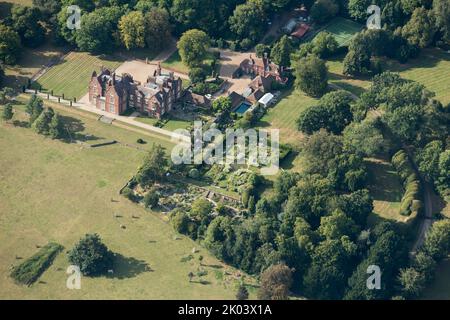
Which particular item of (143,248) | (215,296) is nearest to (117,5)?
(143,248)

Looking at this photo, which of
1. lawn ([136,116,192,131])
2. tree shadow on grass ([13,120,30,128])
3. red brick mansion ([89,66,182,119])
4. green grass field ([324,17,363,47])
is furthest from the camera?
green grass field ([324,17,363,47])

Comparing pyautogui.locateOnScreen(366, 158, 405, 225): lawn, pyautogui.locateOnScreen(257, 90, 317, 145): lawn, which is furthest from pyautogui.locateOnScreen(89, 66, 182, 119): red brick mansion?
pyautogui.locateOnScreen(366, 158, 405, 225): lawn

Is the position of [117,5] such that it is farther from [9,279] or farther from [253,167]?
[9,279]

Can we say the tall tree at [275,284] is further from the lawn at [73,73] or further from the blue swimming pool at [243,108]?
the lawn at [73,73]

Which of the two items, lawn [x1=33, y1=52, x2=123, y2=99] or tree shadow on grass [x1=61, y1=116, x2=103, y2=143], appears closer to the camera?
tree shadow on grass [x1=61, y1=116, x2=103, y2=143]

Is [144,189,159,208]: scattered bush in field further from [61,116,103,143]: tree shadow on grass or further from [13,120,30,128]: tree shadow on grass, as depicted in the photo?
[13,120,30,128]: tree shadow on grass

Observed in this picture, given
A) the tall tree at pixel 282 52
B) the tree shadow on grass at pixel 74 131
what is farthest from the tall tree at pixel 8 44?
the tall tree at pixel 282 52

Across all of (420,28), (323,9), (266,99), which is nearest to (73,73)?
(266,99)
